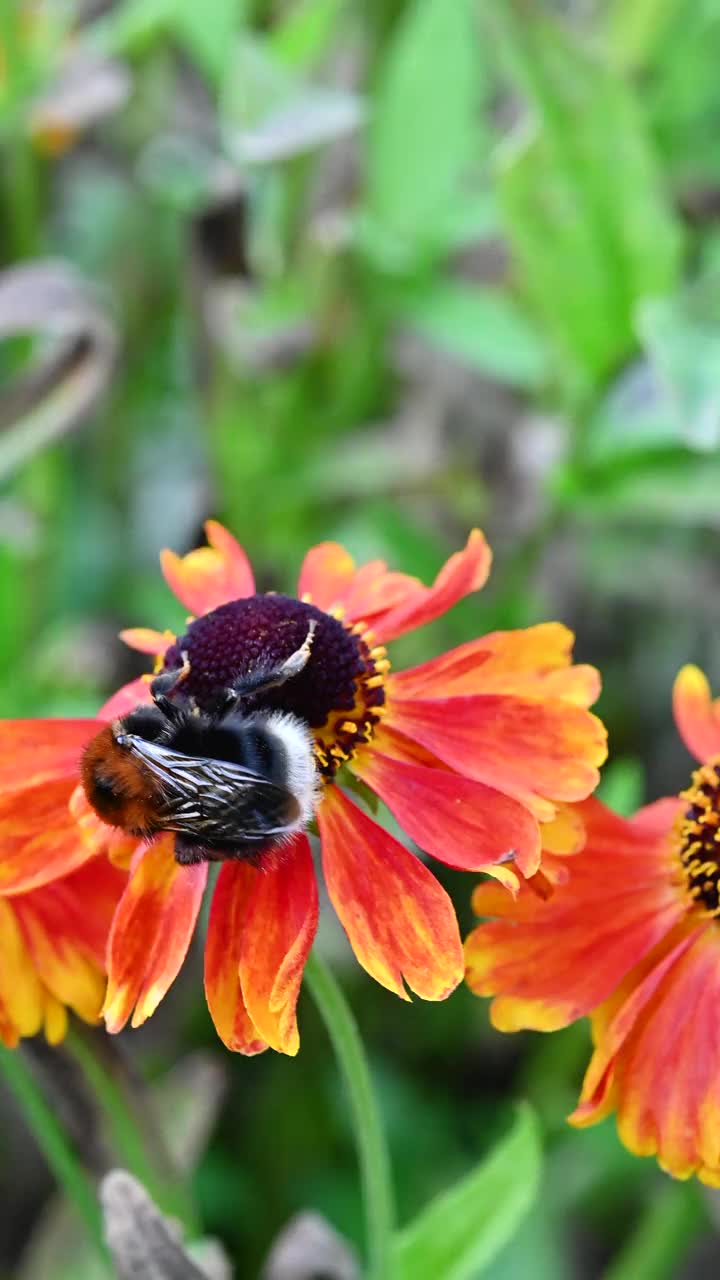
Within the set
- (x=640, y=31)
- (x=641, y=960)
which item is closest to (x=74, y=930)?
(x=641, y=960)

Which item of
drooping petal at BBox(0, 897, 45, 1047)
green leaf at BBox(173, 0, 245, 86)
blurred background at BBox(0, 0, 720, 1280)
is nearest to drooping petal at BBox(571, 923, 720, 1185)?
drooping petal at BBox(0, 897, 45, 1047)

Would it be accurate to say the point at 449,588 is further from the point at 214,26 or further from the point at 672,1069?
the point at 214,26

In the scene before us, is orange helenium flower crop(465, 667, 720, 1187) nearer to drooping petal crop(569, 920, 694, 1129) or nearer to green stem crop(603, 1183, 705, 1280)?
drooping petal crop(569, 920, 694, 1129)

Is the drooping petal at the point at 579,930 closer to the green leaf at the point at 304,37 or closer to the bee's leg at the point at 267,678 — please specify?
the bee's leg at the point at 267,678

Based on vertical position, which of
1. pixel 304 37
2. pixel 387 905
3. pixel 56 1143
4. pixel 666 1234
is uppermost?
pixel 304 37

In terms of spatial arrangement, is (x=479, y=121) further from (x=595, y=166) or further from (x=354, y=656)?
(x=354, y=656)

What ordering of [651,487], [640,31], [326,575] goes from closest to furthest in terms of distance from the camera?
[326,575], [651,487], [640,31]
